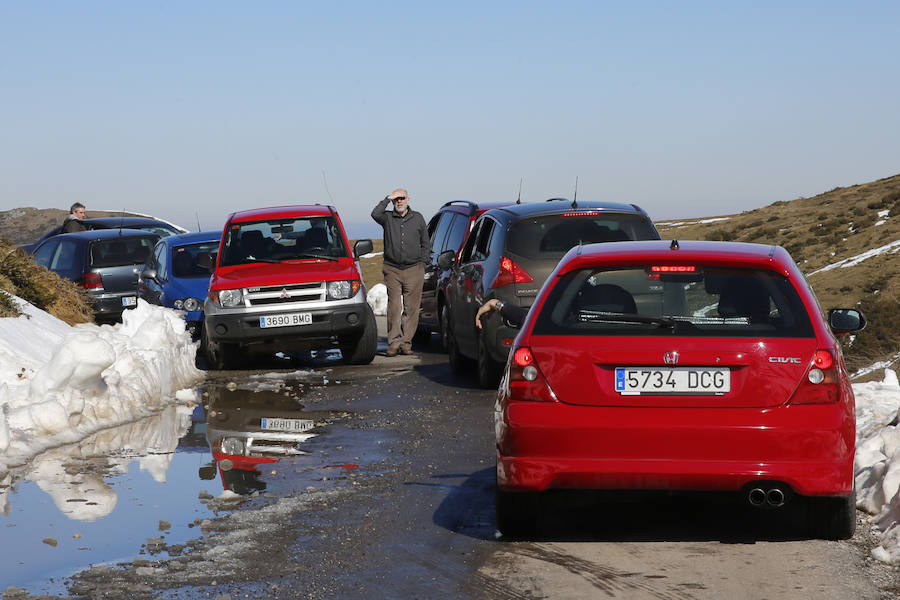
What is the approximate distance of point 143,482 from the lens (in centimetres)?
858

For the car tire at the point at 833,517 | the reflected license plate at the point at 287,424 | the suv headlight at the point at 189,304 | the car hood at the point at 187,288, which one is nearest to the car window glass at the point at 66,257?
Answer: the car hood at the point at 187,288

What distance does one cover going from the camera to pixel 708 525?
7.15 m

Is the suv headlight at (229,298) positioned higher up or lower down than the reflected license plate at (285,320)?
higher up

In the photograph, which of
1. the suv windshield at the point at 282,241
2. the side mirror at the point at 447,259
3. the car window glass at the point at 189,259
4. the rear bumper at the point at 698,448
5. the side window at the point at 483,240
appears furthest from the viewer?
the car window glass at the point at 189,259

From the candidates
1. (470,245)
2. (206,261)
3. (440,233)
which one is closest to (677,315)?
(470,245)

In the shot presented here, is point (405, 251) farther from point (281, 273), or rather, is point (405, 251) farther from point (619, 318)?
point (619, 318)

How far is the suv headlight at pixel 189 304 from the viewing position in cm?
1831

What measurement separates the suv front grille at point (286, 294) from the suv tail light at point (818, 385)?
10476 mm

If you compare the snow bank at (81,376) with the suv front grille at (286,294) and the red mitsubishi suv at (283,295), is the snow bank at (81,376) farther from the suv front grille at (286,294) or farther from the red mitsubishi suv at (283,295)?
the suv front grille at (286,294)

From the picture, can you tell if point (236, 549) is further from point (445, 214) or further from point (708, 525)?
point (445, 214)

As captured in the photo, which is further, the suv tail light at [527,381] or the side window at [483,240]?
the side window at [483,240]

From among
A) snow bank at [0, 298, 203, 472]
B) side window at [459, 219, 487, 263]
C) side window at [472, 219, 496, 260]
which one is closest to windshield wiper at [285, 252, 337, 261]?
snow bank at [0, 298, 203, 472]

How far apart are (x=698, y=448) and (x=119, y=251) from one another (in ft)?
57.9

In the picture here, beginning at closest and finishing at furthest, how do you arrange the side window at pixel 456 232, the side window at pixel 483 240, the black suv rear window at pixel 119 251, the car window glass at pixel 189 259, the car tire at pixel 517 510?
the car tire at pixel 517 510 → the side window at pixel 483 240 → the side window at pixel 456 232 → the car window glass at pixel 189 259 → the black suv rear window at pixel 119 251
